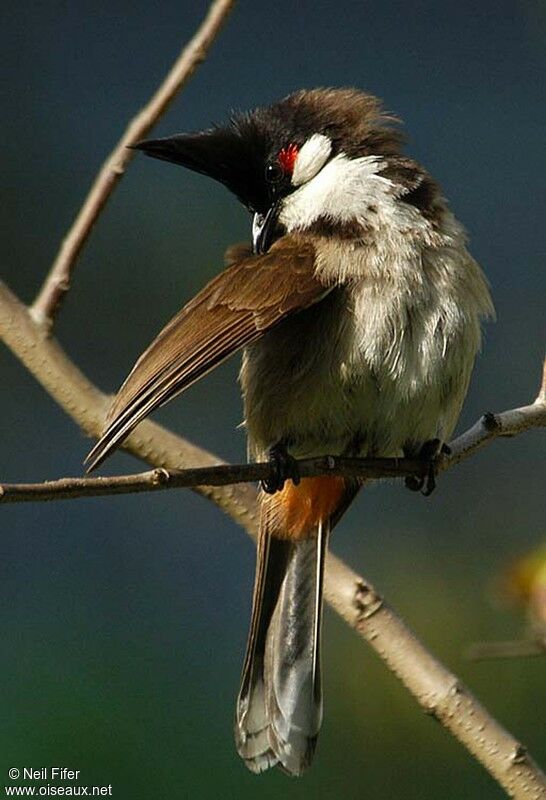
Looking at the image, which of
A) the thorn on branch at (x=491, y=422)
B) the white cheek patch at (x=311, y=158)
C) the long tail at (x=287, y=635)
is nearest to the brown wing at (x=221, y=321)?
the white cheek patch at (x=311, y=158)

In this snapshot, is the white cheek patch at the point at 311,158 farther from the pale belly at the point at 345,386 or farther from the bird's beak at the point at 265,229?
the pale belly at the point at 345,386

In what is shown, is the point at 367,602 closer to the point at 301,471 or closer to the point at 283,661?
the point at 301,471

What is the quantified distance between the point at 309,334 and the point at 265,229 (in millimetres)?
350

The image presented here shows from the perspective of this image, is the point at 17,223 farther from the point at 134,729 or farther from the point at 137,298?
the point at 134,729

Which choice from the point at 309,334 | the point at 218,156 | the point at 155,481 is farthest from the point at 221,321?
the point at 155,481

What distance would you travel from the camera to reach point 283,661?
10.3 ft

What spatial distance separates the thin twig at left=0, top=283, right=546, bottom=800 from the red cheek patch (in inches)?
26.0

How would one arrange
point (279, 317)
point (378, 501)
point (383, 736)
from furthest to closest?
point (378, 501), point (383, 736), point (279, 317)

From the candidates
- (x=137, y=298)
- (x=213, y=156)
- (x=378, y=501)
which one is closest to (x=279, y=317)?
(x=213, y=156)

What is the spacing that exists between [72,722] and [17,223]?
92.4 inches

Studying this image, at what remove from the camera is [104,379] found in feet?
18.4

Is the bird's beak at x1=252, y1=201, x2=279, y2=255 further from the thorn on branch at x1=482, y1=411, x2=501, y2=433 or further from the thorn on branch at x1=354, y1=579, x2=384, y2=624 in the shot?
the thorn on branch at x1=354, y1=579, x2=384, y2=624

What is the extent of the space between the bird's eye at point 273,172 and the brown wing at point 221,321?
24 cm

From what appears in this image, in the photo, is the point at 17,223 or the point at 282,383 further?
the point at 17,223
